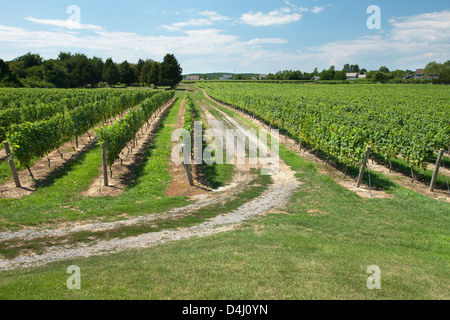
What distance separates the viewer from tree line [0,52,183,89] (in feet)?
258

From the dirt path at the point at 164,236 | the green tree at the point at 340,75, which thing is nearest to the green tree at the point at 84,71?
the dirt path at the point at 164,236

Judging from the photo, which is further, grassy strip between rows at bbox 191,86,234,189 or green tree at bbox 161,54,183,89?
green tree at bbox 161,54,183,89

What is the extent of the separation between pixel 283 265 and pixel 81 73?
326 feet

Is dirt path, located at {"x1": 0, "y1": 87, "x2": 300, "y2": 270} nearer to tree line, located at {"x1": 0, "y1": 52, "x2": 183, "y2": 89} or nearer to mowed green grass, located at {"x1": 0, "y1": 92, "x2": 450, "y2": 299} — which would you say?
mowed green grass, located at {"x1": 0, "y1": 92, "x2": 450, "y2": 299}

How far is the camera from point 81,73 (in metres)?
88.0

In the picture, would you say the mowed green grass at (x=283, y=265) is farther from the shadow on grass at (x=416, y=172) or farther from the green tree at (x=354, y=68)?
the green tree at (x=354, y=68)

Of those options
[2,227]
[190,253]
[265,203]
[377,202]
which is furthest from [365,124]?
[2,227]

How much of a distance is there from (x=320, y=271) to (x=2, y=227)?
377 inches

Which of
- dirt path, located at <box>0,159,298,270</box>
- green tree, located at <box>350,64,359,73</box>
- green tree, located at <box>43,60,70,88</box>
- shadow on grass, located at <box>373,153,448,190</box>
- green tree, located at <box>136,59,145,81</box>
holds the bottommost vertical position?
dirt path, located at <box>0,159,298,270</box>

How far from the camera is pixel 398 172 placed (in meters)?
15.8

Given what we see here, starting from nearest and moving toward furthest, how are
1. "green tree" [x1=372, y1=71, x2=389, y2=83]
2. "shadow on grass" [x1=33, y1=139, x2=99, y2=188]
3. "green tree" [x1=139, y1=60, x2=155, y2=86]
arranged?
"shadow on grass" [x1=33, y1=139, x2=99, y2=188]
"green tree" [x1=139, y1=60, x2=155, y2=86]
"green tree" [x1=372, y1=71, x2=389, y2=83]

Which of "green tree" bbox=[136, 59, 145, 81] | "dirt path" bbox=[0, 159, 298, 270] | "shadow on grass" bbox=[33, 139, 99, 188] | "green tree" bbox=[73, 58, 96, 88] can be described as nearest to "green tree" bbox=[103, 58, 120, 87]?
"green tree" bbox=[73, 58, 96, 88]

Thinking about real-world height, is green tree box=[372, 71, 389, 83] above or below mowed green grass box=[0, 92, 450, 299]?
above

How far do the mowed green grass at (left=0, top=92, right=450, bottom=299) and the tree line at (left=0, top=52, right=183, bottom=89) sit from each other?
83533 millimetres
